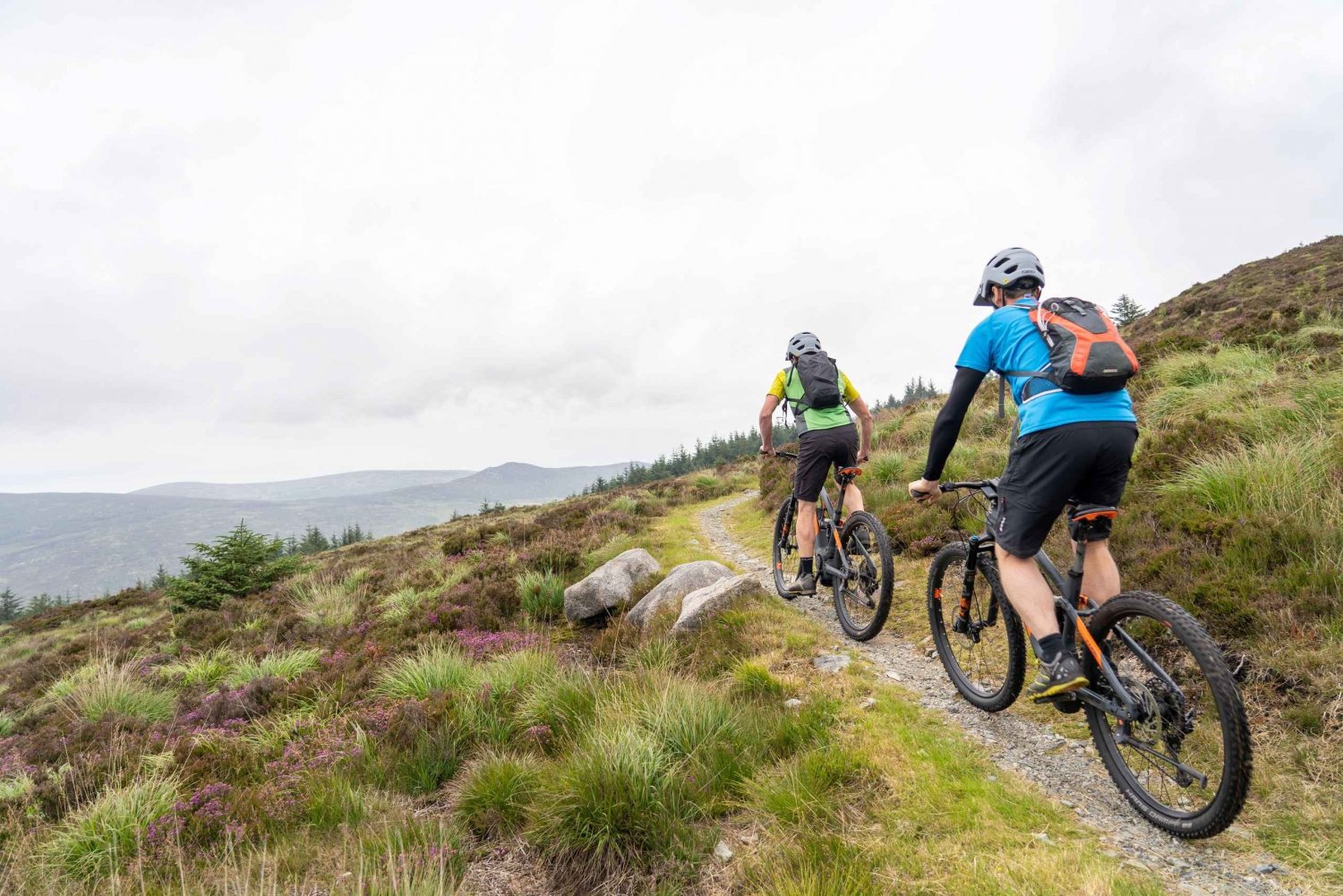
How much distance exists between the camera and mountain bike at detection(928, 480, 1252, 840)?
2.51 m

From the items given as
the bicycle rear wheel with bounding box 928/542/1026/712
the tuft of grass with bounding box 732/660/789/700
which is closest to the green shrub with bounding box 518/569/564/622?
the tuft of grass with bounding box 732/660/789/700

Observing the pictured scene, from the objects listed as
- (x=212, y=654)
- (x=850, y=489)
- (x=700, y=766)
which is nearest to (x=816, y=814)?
(x=700, y=766)

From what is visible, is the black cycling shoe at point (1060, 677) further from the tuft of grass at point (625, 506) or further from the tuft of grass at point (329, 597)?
the tuft of grass at point (625, 506)

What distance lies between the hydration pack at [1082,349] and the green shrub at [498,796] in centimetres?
405

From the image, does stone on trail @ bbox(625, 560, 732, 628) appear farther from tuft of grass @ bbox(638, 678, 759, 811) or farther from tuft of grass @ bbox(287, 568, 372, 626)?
tuft of grass @ bbox(287, 568, 372, 626)

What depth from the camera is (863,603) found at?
5828mm

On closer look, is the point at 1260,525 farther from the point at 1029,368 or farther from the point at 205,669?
the point at 205,669

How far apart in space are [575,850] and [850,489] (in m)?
4.46

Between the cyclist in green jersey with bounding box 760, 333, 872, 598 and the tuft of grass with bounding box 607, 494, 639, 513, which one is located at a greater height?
the cyclist in green jersey with bounding box 760, 333, 872, 598

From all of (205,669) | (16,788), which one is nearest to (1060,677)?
(16,788)

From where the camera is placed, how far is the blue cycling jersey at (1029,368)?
121 inches

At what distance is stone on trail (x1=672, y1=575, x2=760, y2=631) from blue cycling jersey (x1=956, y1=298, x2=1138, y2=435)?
3.74 m

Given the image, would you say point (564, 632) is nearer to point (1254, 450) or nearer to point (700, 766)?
point (700, 766)

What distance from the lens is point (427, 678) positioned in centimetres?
580
